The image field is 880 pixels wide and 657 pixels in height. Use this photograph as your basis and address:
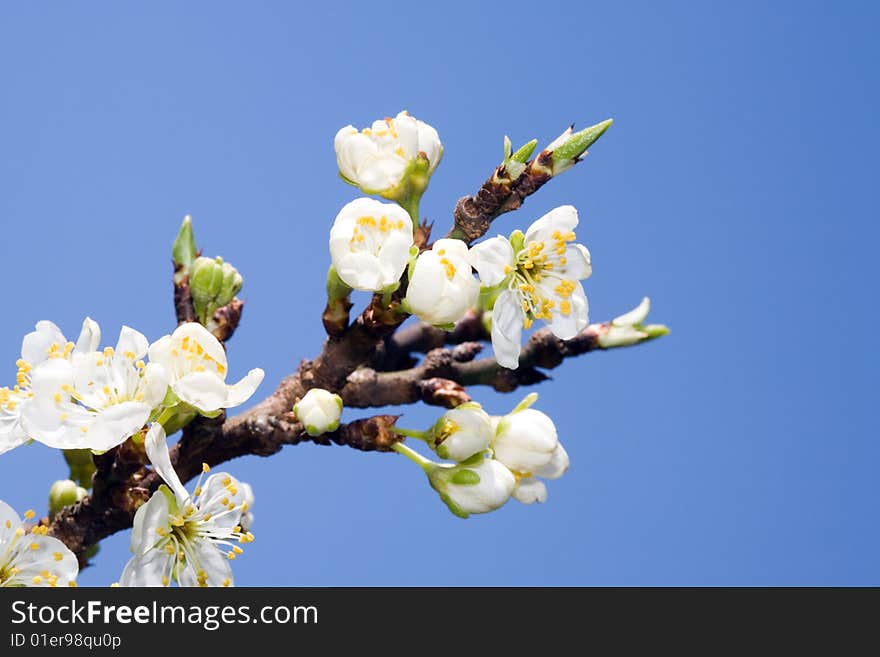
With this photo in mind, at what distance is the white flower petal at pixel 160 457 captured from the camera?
3.55 feet

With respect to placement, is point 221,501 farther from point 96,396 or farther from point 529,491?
point 529,491

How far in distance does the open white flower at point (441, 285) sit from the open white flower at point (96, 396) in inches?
10.8

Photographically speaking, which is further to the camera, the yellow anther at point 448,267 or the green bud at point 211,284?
the green bud at point 211,284

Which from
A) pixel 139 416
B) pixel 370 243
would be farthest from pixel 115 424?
pixel 370 243

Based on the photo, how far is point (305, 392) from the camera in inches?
52.0

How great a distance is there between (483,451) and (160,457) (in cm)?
37

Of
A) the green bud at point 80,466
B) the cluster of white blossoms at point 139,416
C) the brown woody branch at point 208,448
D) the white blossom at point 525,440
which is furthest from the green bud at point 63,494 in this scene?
the white blossom at point 525,440

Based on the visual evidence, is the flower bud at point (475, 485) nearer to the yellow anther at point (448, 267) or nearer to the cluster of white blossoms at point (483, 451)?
the cluster of white blossoms at point (483, 451)

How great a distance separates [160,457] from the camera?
1.10m

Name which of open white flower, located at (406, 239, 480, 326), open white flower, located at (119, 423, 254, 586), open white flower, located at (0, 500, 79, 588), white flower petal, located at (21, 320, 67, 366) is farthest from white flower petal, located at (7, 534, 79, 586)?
open white flower, located at (406, 239, 480, 326)

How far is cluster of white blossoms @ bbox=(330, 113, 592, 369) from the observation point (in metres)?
1.12

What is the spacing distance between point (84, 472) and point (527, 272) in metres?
0.66

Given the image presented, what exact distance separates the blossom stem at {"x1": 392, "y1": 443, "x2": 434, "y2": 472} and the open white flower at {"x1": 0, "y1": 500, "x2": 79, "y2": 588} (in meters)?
0.38
